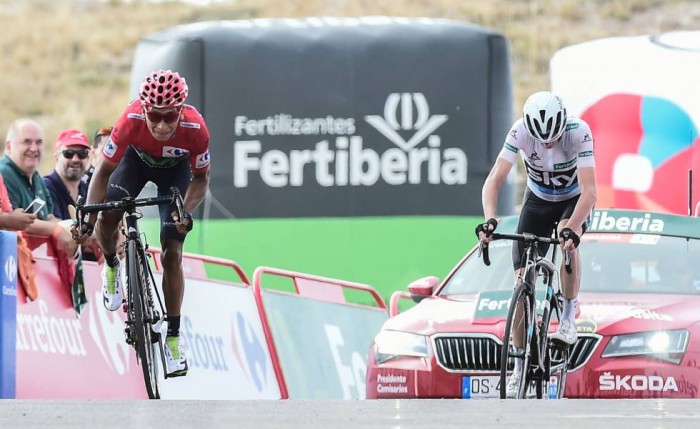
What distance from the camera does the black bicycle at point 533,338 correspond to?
9.33 meters

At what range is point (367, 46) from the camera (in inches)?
631

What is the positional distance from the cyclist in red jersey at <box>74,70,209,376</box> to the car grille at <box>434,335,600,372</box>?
1.62 meters

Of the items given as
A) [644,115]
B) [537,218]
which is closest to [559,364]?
[537,218]

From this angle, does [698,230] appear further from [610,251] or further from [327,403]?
[327,403]

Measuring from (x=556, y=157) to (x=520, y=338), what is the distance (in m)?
1.19

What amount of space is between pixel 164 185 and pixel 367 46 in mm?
6561

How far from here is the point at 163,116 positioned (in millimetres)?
8930

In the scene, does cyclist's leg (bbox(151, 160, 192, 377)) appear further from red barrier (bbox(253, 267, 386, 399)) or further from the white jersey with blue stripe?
red barrier (bbox(253, 267, 386, 399))

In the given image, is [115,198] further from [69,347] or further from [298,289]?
[298,289]

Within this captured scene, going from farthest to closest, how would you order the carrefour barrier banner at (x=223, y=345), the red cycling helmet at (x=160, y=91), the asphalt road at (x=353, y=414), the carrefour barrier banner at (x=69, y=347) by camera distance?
the carrefour barrier banner at (x=223, y=345) < the carrefour barrier banner at (x=69, y=347) < the red cycling helmet at (x=160, y=91) < the asphalt road at (x=353, y=414)

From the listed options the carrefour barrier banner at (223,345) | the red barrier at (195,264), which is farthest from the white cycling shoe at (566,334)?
the red barrier at (195,264)

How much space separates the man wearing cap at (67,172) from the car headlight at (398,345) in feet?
9.97

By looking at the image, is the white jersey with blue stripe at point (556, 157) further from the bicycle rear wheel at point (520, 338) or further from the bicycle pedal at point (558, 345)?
the bicycle pedal at point (558, 345)

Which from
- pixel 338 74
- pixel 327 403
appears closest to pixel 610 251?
pixel 327 403
